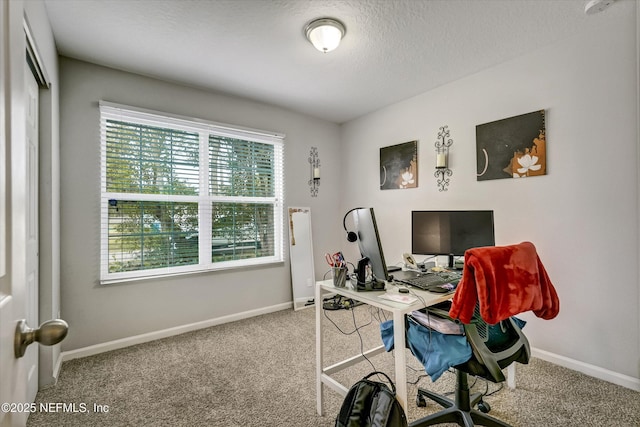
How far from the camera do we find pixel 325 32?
208 cm

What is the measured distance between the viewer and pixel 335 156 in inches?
168

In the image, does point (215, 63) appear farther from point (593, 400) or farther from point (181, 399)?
point (593, 400)

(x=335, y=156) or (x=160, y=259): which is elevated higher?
(x=335, y=156)

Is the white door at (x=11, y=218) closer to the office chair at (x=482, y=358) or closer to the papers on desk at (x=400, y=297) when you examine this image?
the papers on desk at (x=400, y=297)

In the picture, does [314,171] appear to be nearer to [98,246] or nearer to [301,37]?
[301,37]

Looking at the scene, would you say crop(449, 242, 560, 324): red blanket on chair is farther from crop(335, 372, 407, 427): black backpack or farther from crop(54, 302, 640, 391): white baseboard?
crop(54, 302, 640, 391): white baseboard

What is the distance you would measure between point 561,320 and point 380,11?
2.69 metres

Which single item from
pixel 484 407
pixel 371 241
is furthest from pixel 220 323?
pixel 484 407

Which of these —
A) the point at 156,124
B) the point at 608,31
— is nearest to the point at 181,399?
the point at 156,124

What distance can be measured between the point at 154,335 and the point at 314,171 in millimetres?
2590

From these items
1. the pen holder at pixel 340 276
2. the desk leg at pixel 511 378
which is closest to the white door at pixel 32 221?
the pen holder at pixel 340 276

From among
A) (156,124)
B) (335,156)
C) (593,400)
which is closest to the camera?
(593,400)

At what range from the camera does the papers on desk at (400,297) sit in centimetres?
141

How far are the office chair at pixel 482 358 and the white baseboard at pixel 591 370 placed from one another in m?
→ 1.15
